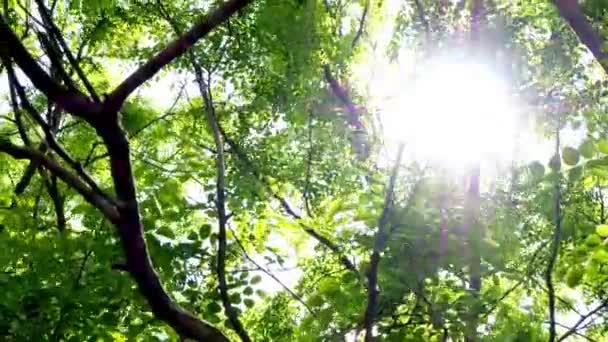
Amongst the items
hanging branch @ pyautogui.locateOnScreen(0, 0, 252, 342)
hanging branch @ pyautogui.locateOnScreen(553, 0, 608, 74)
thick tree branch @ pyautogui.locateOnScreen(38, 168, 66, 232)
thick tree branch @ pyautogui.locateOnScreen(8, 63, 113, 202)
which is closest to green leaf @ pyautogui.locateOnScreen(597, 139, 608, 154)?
hanging branch @ pyautogui.locateOnScreen(0, 0, 252, 342)

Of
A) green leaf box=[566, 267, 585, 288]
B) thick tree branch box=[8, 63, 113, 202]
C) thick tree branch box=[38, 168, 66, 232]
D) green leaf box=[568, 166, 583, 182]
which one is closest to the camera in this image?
green leaf box=[568, 166, 583, 182]

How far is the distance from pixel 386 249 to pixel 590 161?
3.81ft

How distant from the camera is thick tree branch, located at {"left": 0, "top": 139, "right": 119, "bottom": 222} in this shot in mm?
3173

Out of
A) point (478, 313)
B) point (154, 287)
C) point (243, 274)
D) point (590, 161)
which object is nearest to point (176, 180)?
point (243, 274)

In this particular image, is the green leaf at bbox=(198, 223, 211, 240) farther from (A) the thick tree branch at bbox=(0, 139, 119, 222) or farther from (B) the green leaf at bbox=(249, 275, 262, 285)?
(A) the thick tree branch at bbox=(0, 139, 119, 222)

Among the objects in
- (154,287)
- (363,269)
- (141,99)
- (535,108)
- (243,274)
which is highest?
(141,99)

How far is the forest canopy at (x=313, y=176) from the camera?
3301 millimetres

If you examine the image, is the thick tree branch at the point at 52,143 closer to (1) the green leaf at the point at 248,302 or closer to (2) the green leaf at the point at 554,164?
(1) the green leaf at the point at 248,302

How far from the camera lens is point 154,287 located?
3287 mm

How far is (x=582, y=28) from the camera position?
4160 mm

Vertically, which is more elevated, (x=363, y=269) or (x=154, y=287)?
(x=363, y=269)

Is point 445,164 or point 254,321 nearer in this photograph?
point 445,164

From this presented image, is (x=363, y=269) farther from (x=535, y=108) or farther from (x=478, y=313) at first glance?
(x=535, y=108)

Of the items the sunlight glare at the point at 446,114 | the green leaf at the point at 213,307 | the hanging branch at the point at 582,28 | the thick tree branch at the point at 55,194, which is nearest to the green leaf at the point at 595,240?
the sunlight glare at the point at 446,114
